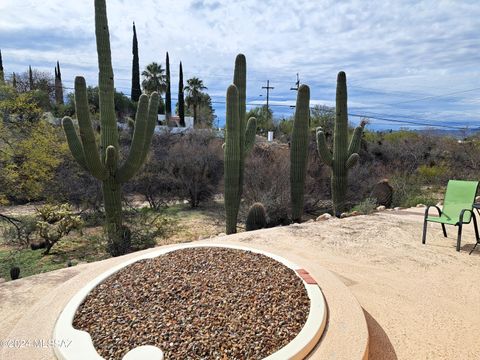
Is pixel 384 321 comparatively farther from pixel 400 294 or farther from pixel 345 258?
pixel 345 258

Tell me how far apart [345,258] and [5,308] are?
447 centimetres

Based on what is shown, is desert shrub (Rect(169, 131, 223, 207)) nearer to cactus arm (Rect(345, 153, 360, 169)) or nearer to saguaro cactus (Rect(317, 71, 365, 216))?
saguaro cactus (Rect(317, 71, 365, 216))

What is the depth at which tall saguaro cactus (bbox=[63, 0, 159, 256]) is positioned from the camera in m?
8.23

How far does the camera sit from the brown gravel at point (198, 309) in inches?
99.5

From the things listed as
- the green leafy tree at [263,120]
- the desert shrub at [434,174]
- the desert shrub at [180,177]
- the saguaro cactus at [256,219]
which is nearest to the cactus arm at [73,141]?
the saguaro cactus at [256,219]

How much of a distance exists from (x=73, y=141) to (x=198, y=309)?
6.79 metres

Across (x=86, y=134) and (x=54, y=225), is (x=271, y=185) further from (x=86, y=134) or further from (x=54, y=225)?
(x=54, y=225)

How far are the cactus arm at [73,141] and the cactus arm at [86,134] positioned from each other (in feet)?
0.64

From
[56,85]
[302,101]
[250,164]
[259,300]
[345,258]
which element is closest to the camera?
[259,300]

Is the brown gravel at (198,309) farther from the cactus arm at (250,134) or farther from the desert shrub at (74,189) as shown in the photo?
the desert shrub at (74,189)

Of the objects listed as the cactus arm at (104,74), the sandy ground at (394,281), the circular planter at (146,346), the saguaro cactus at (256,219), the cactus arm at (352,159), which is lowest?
the saguaro cactus at (256,219)

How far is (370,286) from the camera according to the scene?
4.25 meters

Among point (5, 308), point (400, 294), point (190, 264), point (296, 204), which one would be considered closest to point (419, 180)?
point (296, 204)

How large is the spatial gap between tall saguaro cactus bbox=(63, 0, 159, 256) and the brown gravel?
16.8 feet
